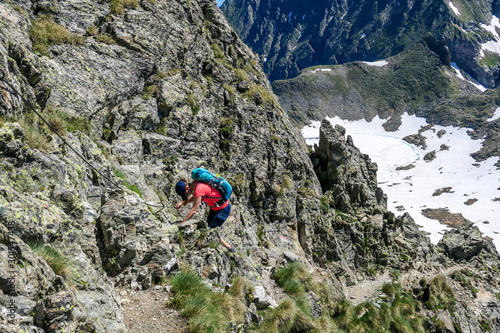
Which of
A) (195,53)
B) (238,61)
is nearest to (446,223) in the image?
(238,61)

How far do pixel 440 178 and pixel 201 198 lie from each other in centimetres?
16622

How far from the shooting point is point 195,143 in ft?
60.7

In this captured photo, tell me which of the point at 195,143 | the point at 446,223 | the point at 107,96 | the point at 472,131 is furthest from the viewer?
the point at 472,131

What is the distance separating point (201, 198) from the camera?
9.51 m

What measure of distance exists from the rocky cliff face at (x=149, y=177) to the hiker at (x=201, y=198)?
Result: 104 cm

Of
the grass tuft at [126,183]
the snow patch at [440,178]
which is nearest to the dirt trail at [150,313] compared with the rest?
the grass tuft at [126,183]

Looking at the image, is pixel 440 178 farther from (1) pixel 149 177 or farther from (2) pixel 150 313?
(2) pixel 150 313

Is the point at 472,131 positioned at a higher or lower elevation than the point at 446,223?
higher

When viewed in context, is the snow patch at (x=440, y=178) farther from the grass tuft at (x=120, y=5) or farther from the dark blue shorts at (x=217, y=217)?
the dark blue shorts at (x=217, y=217)

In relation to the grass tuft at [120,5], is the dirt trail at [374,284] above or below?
below

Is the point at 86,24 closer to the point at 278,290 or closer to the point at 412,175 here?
the point at 278,290

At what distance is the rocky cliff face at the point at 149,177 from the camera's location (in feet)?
20.8

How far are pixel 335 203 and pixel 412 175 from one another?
14556cm

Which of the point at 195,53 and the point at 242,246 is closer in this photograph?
the point at 242,246
